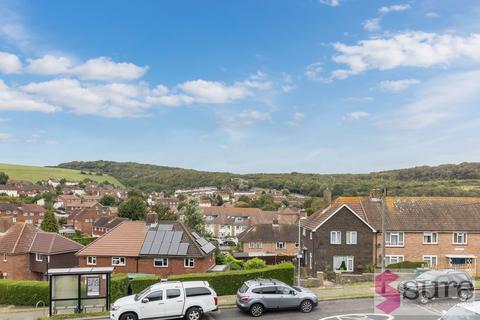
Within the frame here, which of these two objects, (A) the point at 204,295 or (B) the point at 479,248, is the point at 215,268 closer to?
(A) the point at 204,295

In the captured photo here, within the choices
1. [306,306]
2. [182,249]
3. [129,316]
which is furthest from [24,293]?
[306,306]

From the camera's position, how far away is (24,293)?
33.0 meters

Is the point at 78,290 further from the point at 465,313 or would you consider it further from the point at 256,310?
the point at 465,313

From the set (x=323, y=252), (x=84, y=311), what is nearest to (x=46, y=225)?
(x=323, y=252)

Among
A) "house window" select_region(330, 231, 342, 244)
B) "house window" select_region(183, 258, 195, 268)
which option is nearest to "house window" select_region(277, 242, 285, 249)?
"house window" select_region(330, 231, 342, 244)

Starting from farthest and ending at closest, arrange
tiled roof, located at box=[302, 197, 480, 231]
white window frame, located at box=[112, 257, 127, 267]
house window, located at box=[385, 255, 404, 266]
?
tiled roof, located at box=[302, 197, 480, 231], house window, located at box=[385, 255, 404, 266], white window frame, located at box=[112, 257, 127, 267]

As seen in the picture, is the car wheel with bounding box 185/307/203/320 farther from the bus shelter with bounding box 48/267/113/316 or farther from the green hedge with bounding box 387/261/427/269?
the green hedge with bounding box 387/261/427/269

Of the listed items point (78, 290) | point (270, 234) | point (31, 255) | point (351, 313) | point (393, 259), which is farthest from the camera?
point (270, 234)

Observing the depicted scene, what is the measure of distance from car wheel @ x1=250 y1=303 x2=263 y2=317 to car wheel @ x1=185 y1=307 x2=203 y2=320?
8.62ft

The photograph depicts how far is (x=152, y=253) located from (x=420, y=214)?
2692 cm

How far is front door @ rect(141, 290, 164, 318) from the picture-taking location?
70.1 feet

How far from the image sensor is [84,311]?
24.3m

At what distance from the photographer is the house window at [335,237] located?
44.7 m

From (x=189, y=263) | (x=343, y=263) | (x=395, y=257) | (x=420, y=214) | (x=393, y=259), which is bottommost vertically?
(x=343, y=263)
